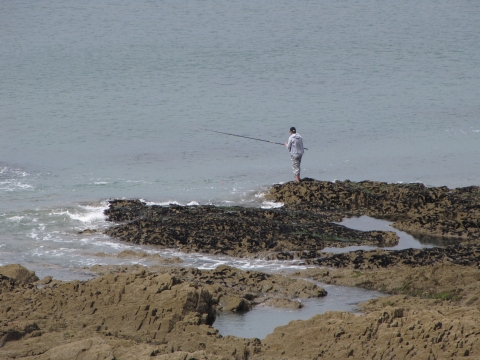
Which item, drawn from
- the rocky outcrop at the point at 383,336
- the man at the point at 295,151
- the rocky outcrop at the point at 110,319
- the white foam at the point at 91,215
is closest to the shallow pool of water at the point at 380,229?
the man at the point at 295,151

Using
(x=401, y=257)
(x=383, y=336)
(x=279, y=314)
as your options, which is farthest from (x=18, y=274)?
(x=401, y=257)

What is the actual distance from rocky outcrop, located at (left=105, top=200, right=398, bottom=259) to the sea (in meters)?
0.41

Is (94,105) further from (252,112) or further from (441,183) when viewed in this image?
(441,183)

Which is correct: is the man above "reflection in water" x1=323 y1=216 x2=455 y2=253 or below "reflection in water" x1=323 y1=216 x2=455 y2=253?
above

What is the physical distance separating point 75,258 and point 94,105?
17469mm

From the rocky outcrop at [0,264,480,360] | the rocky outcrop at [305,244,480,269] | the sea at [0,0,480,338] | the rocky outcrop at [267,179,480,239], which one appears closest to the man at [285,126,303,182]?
the rocky outcrop at [267,179,480,239]

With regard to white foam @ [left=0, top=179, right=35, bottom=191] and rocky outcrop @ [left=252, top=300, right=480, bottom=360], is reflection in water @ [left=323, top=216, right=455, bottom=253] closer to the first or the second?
rocky outcrop @ [left=252, top=300, right=480, bottom=360]

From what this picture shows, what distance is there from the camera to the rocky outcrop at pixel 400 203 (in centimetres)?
1703

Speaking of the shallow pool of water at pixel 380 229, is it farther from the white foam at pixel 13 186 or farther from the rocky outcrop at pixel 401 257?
the white foam at pixel 13 186

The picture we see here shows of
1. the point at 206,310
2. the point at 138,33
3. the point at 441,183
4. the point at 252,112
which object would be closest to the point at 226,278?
the point at 206,310

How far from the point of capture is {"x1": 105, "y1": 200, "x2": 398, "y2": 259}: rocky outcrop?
52.0 ft

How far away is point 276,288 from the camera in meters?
13.4

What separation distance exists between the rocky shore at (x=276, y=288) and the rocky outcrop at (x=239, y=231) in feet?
0.12

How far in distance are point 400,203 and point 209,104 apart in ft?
50.3
